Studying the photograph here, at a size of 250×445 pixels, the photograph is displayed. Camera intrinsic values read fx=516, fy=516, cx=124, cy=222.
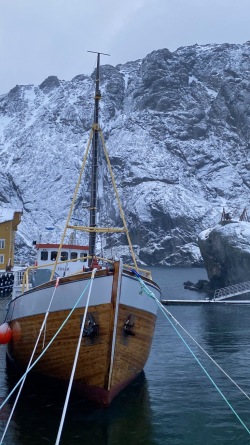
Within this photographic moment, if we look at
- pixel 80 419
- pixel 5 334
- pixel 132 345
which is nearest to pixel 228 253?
pixel 5 334

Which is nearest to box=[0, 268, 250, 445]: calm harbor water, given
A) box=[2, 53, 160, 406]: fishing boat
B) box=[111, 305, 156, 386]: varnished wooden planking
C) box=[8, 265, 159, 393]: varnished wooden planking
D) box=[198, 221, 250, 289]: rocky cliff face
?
box=[2, 53, 160, 406]: fishing boat

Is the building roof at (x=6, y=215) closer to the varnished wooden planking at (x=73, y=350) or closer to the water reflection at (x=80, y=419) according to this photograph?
the water reflection at (x=80, y=419)

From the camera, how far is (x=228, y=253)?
83.4m

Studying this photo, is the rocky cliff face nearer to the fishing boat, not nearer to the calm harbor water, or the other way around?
the calm harbor water

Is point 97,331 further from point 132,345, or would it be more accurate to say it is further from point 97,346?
point 132,345

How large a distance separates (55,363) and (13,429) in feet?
9.67

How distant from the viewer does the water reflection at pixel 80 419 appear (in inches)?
622

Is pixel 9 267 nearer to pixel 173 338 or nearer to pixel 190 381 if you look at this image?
pixel 173 338

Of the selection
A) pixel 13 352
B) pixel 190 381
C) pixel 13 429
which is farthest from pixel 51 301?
pixel 190 381

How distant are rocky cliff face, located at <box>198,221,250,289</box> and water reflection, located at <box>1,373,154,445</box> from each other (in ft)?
207

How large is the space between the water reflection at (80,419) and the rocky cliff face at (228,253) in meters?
63.0

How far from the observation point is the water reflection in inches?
622

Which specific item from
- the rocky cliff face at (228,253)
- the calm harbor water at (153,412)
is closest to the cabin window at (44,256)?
the calm harbor water at (153,412)

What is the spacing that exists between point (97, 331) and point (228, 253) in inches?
2683
